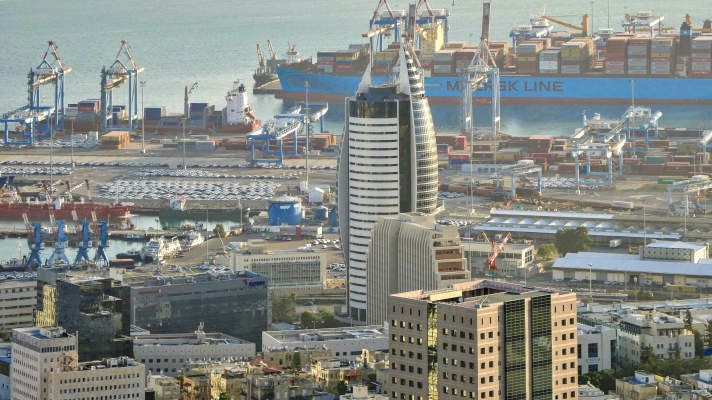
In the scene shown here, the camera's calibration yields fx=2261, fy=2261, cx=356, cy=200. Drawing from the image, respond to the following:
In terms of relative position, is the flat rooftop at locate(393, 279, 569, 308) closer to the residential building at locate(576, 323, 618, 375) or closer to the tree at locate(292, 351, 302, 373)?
the tree at locate(292, 351, 302, 373)

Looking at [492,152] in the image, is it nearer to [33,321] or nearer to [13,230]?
[13,230]

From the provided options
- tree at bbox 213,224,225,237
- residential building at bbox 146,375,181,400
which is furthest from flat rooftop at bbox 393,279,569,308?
tree at bbox 213,224,225,237

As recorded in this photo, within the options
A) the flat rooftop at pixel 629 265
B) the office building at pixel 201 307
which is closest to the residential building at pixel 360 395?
the office building at pixel 201 307

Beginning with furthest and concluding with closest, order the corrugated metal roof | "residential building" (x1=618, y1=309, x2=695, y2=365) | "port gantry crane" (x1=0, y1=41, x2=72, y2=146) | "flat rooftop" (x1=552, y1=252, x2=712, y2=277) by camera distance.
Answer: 1. "port gantry crane" (x1=0, y1=41, x2=72, y2=146)
2. the corrugated metal roof
3. "flat rooftop" (x1=552, y1=252, x2=712, y2=277)
4. "residential building" (x1=618, y1=309, x2=695, y2=365)

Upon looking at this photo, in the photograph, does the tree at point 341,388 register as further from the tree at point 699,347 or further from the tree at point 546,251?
the tree at point 546,251

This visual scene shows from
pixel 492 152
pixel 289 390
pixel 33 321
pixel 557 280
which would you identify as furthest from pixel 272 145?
pixel 289 390

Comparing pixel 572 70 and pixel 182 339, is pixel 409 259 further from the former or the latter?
pixel 572 70
